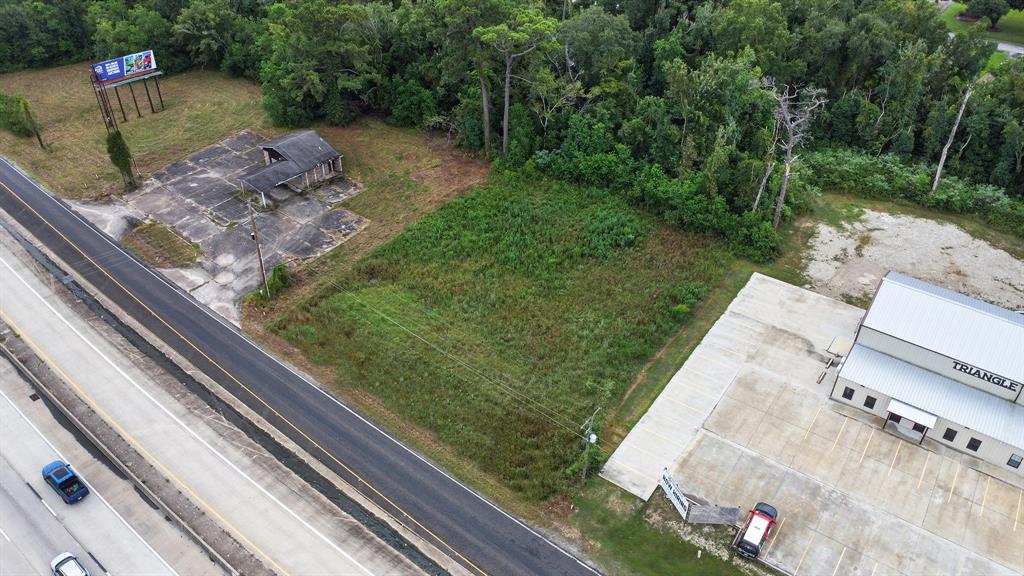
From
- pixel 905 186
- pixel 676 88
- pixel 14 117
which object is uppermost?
pixel 676 88

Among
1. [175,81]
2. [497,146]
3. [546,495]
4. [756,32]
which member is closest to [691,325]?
[546,495]

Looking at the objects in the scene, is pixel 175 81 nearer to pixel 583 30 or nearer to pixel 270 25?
pixel 270 25

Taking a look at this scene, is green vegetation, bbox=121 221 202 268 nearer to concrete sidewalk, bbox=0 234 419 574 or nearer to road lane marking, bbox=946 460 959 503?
concrete sidewalk, bbox=0 234 419 574

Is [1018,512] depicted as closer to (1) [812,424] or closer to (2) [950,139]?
(1) [812,424]

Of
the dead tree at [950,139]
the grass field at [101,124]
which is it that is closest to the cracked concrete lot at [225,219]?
the grass field at [101,124]

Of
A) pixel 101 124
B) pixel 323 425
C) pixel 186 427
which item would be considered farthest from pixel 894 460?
pixel 101 124

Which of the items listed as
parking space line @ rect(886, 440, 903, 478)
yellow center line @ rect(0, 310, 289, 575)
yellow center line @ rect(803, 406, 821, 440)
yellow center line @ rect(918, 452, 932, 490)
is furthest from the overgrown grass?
yellow center line @ rect(918, 452, 932, 490)

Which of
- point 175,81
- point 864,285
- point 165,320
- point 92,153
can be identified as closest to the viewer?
point 165,320
